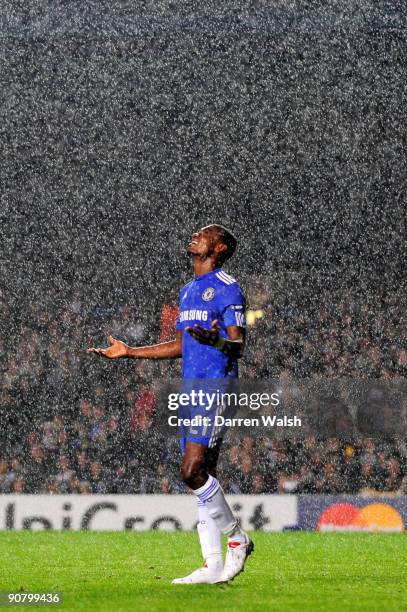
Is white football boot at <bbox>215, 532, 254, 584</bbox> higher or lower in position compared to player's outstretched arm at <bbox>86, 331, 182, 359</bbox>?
lower

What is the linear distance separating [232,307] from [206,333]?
0.43 meters

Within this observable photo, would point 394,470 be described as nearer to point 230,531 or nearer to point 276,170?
point 276,170

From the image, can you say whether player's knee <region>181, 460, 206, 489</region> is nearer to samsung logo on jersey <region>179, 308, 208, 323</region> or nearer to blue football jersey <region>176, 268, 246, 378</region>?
blue football jersey <region>176, 268, 246, 378</region>

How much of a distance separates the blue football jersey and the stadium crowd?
7.29 metres

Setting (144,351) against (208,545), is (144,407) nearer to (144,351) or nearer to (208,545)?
(144,351)

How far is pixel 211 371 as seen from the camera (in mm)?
5133

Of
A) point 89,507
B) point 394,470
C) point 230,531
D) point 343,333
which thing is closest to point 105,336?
point 343,333

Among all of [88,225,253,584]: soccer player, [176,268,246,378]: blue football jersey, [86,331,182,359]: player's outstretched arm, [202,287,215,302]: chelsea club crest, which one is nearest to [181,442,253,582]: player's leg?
[88,225,253,584]: soccer player

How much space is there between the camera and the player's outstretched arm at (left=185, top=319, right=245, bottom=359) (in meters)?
4.75

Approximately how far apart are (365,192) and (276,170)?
6.31 feet

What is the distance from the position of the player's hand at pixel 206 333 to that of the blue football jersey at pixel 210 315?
274 mm

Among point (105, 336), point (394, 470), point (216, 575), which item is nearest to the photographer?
point (216, 575)

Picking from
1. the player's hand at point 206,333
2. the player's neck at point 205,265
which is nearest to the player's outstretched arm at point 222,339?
the player's hand at point 206,333

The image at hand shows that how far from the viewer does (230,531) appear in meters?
5.13
